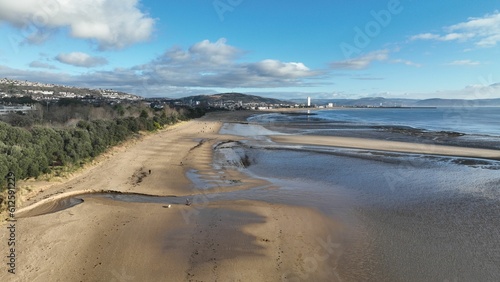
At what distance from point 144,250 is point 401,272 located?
249 inches

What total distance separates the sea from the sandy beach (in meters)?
0.37

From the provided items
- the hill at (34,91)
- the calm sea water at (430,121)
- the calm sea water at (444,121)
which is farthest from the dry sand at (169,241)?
the hill at (34,91)

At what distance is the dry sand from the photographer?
7.65m

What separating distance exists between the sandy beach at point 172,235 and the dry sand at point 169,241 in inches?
0.9

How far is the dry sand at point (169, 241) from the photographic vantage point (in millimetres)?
7648

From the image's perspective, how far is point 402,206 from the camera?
1301 cm

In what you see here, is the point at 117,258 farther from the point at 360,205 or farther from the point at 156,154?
the point at 156,154

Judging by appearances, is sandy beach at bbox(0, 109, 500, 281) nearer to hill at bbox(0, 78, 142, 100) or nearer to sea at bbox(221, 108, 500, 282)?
sea at bbox(221, 108, 500, 282)

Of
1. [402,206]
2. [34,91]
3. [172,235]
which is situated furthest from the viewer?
[34,91]

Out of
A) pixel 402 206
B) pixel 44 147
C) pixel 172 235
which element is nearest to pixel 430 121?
pixel 402 206

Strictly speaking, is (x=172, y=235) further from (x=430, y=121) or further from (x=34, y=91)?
(x=34, y=91)

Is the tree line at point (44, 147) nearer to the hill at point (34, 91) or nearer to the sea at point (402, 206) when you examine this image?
the sea at point (402, 206)

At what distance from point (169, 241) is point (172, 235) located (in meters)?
0.41

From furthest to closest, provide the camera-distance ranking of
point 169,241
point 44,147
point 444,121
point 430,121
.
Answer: point 430,121 < point 444,121 < point 44,147 < point 169,241
